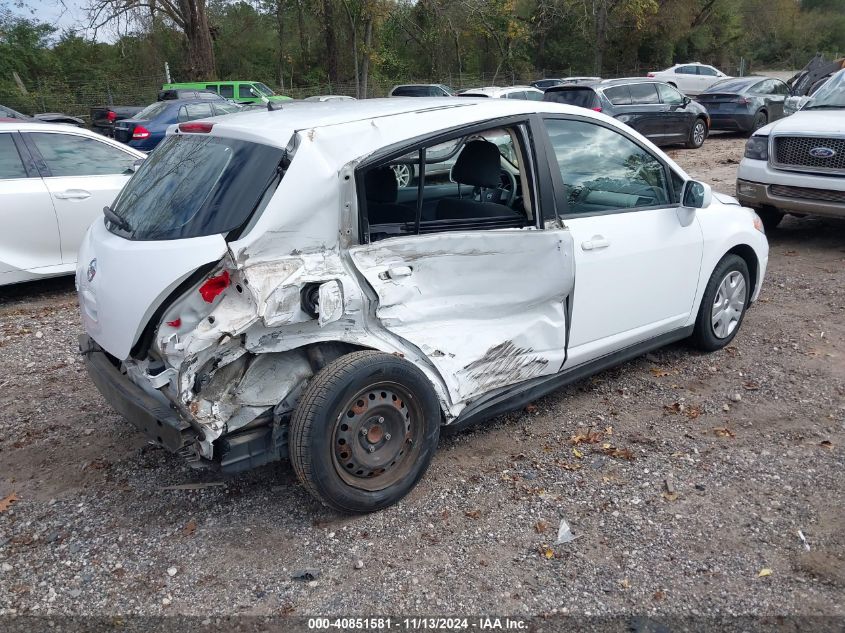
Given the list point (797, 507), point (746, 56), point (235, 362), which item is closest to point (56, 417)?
point (235, 362)

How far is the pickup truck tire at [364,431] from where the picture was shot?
3.04 metres

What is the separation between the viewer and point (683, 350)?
5270 millimetres

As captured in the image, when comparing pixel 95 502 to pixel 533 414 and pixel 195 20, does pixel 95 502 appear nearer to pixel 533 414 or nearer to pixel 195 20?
pixel 533 414

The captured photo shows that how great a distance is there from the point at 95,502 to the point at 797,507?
11.3ft

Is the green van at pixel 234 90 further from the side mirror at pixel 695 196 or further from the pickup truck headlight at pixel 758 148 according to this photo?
the side mirror at pixel 695 196

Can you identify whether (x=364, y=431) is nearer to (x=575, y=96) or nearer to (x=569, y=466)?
(x=569, y=466)

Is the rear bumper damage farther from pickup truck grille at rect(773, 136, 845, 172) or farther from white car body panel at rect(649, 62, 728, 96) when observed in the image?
white car body panel at rect(649, 62, 728, 96)

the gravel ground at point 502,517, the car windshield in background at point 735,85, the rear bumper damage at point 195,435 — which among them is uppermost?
the car windshield in background at point 735,85

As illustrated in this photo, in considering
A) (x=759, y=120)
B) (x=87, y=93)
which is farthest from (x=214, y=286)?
(x=87, y=93)

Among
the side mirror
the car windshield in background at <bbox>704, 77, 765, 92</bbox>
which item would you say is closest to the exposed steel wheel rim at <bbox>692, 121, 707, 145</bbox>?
the car windshield in background at <bbox>704, 77, 765, 92</bbox>

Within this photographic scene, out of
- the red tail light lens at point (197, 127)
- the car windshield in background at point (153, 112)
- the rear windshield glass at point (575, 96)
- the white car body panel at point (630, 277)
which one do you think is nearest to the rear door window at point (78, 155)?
the red tail light lens at point (197, 127)

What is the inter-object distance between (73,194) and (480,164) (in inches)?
180

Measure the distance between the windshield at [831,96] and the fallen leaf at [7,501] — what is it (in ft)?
29.5

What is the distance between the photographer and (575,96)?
15.4 meters
